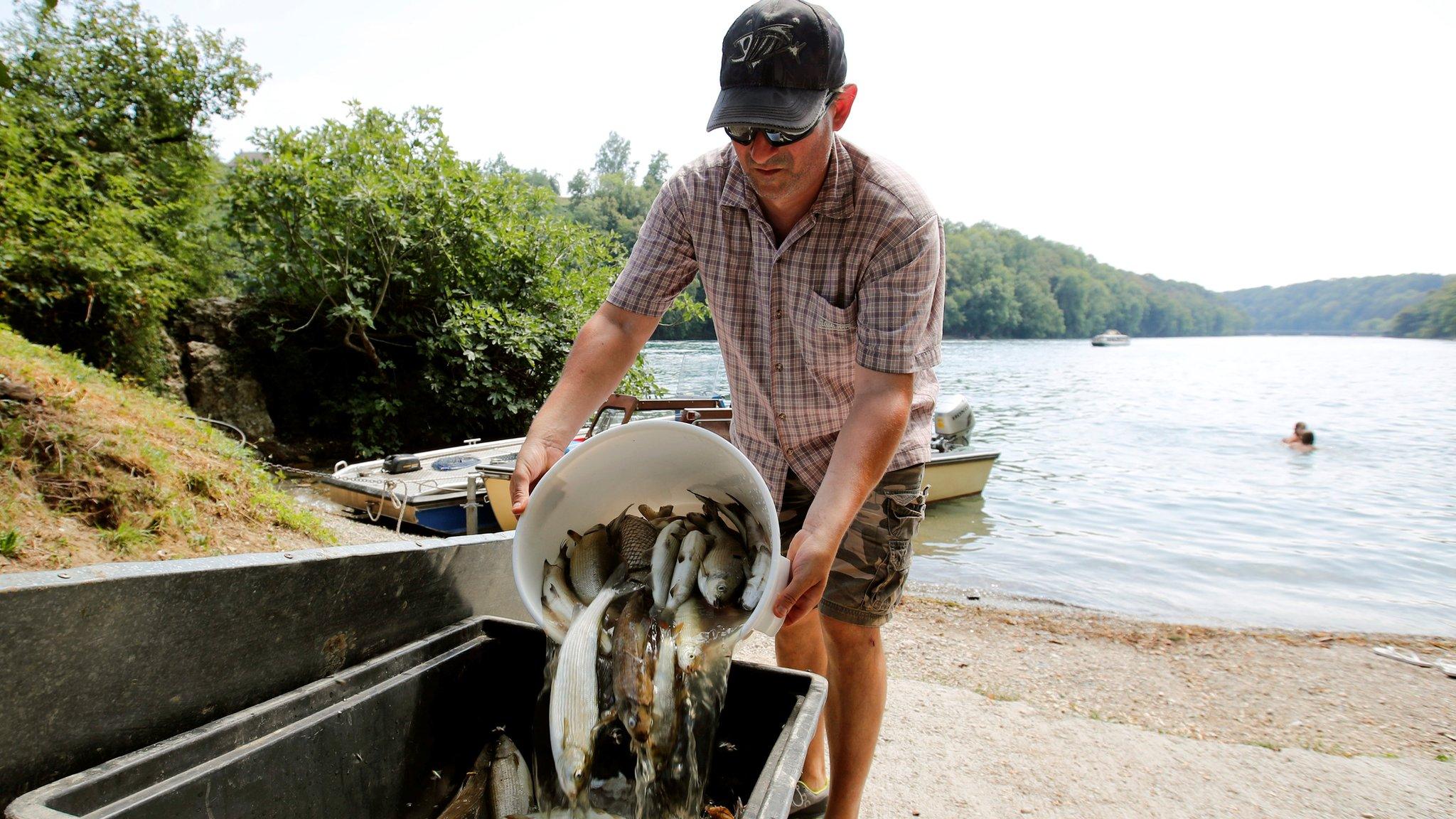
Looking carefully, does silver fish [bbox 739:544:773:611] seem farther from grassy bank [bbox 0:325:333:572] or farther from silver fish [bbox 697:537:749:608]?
grassy bank [bbox 0:325:333:572]

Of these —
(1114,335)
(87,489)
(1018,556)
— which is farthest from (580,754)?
(1114,335)

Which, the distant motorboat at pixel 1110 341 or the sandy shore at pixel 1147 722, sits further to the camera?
the distant motorboat at pixel 1110 341

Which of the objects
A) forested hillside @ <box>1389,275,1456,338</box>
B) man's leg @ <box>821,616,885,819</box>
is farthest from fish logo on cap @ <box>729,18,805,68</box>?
forested hillside @ <box>1389,275,1456,338</box>

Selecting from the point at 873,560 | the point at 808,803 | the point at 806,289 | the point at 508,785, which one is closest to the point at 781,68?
the point at 806,289

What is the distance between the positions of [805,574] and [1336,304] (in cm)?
13599

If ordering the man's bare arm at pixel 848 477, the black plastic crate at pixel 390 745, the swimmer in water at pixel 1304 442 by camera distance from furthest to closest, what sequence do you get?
the swimmer in water at pixel 1304 442 < the man's bare arm at pixel 848 477 < the black plastic crate at pixel 390 745

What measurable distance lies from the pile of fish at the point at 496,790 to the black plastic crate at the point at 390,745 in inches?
3.5

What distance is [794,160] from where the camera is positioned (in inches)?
74.4

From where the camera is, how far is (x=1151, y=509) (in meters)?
13.1

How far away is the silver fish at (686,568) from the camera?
167cm

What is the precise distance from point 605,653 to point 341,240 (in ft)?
43.4

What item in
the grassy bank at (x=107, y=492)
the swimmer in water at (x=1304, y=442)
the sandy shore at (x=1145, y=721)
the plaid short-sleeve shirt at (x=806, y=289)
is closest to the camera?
the plaid short-sleeve shirt at (x=806, y=289)

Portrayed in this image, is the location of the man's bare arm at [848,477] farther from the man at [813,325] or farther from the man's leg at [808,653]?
the man's leg at [808,653]

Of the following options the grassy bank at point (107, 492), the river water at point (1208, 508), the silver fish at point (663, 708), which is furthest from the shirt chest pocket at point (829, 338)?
the river water at point (1208, 508)
